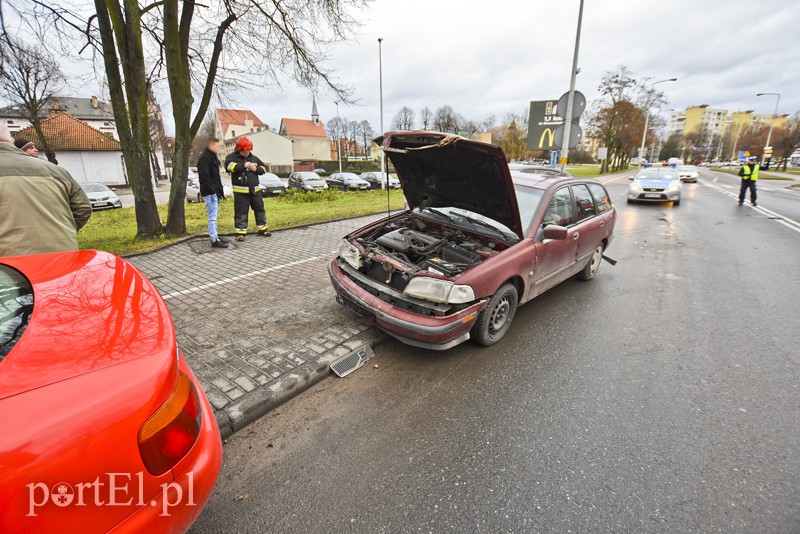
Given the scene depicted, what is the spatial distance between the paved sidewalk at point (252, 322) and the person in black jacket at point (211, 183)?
0.39 meters

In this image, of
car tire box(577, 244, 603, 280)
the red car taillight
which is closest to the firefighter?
car tire box(577, 244, 603, 280)

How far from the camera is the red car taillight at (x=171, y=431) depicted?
1.22 m

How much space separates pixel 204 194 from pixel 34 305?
5717 millimetres

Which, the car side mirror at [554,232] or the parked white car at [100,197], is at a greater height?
the car side mirror at [554,232]

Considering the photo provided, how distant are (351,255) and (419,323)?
1208 mm

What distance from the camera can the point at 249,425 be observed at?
2.59 meters

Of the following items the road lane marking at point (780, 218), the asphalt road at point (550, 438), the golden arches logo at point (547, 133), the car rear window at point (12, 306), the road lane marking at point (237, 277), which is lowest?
the asphalt road at point (550, 438)

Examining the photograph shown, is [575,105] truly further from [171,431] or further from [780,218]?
[171,431]

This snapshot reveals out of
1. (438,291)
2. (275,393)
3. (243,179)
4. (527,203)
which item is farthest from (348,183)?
(275,393)

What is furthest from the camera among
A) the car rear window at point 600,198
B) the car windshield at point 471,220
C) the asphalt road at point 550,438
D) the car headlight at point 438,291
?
the car rear window at point 600,198

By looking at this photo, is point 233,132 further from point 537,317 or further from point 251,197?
point 537,317

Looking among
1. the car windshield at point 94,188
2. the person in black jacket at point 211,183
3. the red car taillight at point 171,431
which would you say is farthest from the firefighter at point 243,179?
the car windshield at point 94,188

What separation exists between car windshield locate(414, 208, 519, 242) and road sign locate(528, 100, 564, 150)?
29.6 feet

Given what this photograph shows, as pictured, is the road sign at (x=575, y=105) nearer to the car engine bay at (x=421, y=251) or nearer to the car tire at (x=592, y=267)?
the car tire at (x=592, y=267)
